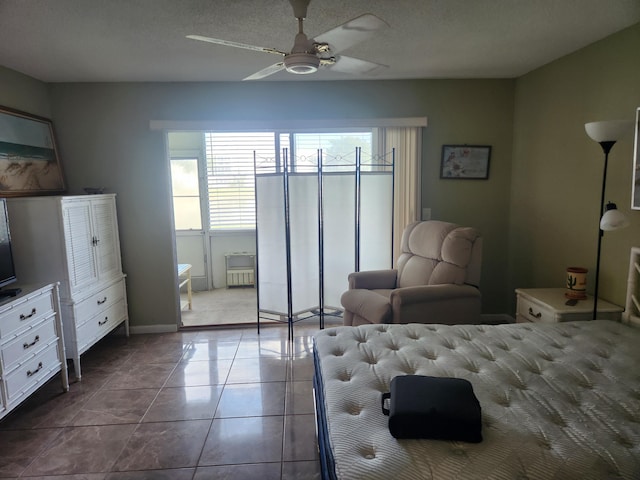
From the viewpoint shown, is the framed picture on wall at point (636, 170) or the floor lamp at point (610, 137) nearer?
the floor lamp at point (610, 137)

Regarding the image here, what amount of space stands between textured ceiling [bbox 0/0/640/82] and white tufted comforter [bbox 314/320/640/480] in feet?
6.02

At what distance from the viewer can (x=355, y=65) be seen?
2342mm

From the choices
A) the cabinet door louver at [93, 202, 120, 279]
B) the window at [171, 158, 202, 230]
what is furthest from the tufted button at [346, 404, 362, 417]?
the window at [171, 158, 202, 230]

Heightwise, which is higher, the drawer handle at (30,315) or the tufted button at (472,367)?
the drawer handle at (30,315)

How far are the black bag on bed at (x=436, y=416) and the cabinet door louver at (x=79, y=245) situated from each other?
106 inches

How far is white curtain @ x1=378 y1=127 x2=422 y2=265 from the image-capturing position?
3.87m

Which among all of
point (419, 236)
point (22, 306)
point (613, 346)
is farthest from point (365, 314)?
point (22, 306)

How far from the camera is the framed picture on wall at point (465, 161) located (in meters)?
3.88

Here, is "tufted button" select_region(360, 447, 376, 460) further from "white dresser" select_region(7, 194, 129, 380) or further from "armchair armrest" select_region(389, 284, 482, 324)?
"white dresser" select_region(7, 194, 129, 380)

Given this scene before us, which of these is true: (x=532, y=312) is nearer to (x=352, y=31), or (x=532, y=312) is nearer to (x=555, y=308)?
(x=555, y=308)

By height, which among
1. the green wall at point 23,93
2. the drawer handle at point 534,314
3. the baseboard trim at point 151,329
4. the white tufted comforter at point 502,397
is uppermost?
the green wall at point 23,93

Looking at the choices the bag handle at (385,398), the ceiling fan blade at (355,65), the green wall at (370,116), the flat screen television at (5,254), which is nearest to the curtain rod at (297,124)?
the green wall at (370,116)

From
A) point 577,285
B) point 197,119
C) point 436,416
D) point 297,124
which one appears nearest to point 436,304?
point 577,285

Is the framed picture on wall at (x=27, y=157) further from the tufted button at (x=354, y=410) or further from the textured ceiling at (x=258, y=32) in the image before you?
the tufted button at (x=354, y=410)
